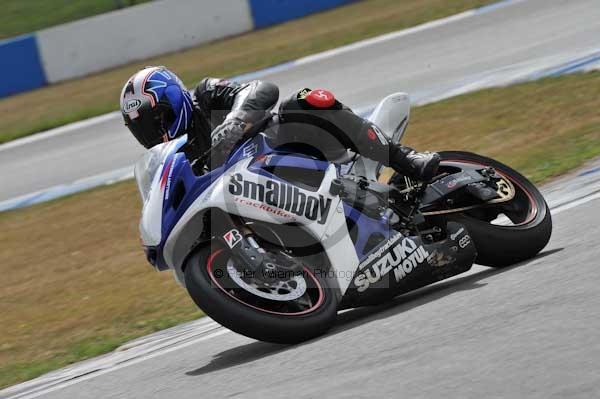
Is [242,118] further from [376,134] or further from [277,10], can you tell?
[277,10]

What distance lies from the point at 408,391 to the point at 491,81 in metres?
8.48

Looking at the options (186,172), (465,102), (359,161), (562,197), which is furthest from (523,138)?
(186,172)

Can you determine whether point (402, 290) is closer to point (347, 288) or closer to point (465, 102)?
point (347, 288)

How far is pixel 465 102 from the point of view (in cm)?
1056

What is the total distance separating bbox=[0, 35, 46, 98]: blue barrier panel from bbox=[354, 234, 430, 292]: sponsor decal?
1517 centimetres

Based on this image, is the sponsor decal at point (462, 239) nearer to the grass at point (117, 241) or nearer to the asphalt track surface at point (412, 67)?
the grass at point (117, 241)

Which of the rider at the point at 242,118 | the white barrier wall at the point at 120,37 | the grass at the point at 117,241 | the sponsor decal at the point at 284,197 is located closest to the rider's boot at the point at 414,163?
the rider at the point at 242,118

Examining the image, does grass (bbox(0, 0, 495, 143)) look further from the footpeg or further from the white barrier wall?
the footpeg

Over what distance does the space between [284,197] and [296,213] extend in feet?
0.31

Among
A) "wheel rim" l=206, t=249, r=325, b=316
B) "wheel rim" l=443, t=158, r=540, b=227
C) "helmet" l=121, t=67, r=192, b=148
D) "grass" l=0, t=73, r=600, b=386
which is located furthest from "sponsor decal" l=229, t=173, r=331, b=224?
"grass" l=0, t=73, r=600, b=386

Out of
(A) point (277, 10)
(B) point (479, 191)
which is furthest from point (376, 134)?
(A) point (277, 10)

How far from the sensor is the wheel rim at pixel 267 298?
14.3 feet

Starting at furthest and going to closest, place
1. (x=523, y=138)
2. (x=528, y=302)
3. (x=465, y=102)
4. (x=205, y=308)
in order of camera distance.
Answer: (x=465, y=102) < (x=523, y=138) < (x=205, y=308) < (x=528, y=302)

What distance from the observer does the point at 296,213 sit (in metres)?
4.63
